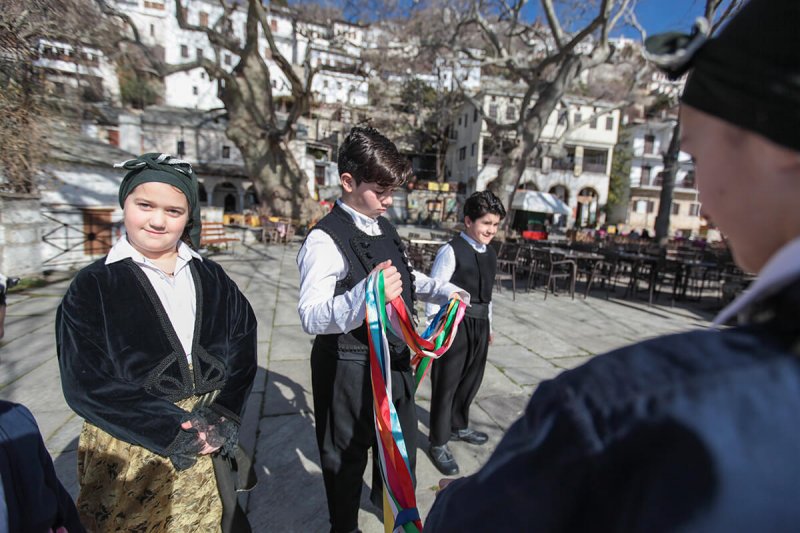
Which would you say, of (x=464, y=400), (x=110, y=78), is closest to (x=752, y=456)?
(x=464, y=400)

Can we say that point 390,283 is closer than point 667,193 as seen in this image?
Yes

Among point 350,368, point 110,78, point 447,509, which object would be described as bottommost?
point 350,368

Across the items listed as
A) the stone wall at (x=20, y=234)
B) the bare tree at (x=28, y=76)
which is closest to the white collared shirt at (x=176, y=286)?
the bare tree at (x=28, y=76)

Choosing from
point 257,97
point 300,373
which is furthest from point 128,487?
point 257,97

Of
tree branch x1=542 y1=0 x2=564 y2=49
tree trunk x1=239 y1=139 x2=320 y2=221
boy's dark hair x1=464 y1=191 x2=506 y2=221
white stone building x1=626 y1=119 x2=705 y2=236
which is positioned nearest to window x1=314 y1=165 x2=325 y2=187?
tree trunk x1=239 y1=139 x2=320 y2=221

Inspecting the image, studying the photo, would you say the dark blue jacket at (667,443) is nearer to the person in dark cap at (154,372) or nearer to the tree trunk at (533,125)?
the person in dark cap at (154,372)

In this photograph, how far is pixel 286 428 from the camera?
3297 mm

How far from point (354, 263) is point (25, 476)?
1.32 metres

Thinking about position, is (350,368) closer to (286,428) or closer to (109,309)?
(109,309)

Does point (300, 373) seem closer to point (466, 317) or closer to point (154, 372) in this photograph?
point (466, 317)

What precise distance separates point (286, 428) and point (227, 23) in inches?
706

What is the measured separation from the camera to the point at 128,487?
1.50m

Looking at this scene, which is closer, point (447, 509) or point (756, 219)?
point (756, 219)

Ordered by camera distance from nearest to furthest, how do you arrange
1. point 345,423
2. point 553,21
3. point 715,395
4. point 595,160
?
point 715,395 < point 345,423 < point 553,21 < point 595,160
